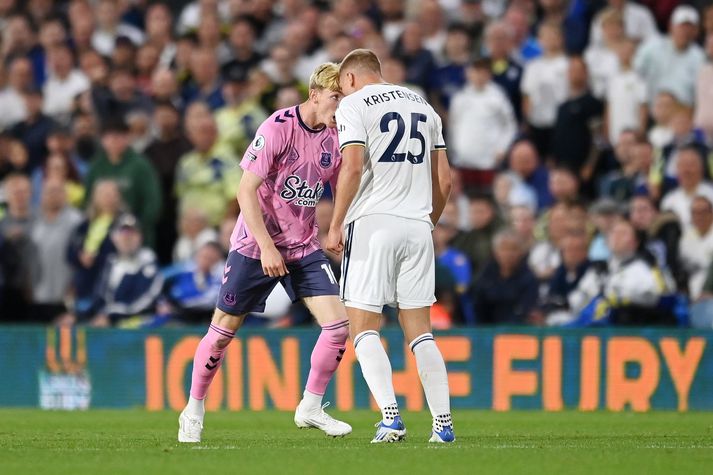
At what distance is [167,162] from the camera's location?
1780 centimetres

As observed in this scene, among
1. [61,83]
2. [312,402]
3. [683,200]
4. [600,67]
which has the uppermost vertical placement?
[61,83]

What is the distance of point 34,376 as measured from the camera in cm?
1585

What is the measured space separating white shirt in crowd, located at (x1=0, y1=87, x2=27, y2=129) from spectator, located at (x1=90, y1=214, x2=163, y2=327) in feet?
13.5

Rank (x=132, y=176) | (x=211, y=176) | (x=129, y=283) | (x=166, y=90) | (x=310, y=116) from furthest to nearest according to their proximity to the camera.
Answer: (x=166, y=90) < (x=132, y=176) < (x=211, y=176) < (x=129, y=283) < (x=310, y=116)

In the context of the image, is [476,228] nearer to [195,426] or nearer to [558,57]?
[558,57]

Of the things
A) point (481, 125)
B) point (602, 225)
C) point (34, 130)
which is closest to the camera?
point (602, 225)

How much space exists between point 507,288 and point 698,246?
2025 mm

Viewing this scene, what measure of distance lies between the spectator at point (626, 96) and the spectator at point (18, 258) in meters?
7.04

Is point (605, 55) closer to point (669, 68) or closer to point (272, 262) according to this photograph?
Answer: point (669, 68)

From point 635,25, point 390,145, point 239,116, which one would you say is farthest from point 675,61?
point 390,145

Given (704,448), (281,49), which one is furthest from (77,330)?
(704,448)

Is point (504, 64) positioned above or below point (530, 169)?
above

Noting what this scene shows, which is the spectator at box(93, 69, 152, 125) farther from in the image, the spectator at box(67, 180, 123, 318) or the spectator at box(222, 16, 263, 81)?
the spectator at box(67, 180, 123, 318)

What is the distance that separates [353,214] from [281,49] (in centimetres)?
901
